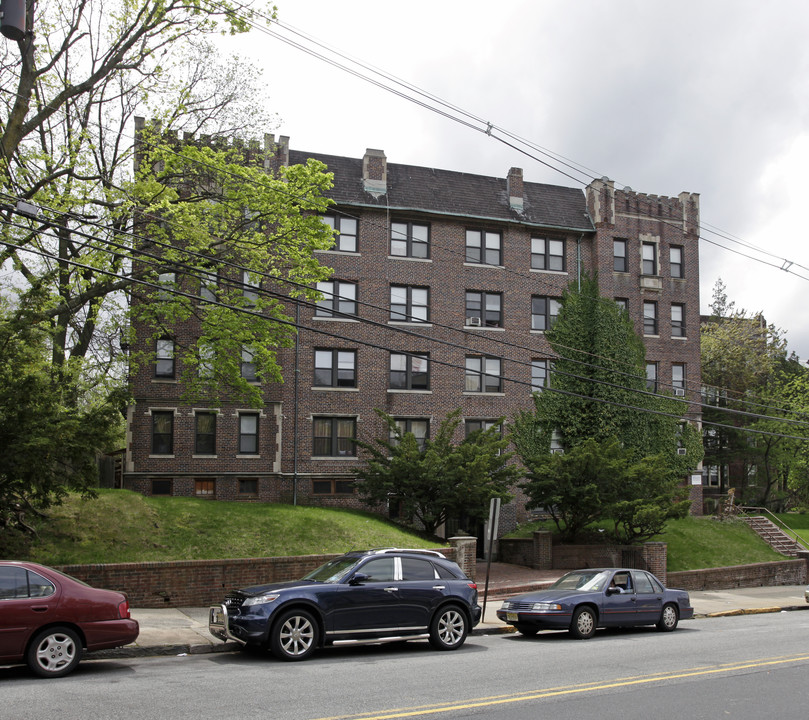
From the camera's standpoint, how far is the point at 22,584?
10984 mm

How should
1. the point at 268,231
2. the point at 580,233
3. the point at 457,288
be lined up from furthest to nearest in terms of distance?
the point at 580,233 < the point at 457,288 < the point at 268,231

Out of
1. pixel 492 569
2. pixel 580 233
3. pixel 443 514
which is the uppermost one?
pixel 580 233

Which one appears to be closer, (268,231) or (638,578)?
(638,578)

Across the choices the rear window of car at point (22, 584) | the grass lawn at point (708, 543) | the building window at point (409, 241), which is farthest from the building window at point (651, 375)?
the rear window of car at point (22, 584)

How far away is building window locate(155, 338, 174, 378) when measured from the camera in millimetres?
30328

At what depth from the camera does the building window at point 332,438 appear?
3203 centimetres

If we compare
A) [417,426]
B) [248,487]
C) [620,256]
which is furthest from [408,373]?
[620,256]

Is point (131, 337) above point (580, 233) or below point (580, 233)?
below

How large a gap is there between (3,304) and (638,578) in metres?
18.5

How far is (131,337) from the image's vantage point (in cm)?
2530

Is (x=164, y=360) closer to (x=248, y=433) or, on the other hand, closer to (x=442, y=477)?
(x=248, y=433)

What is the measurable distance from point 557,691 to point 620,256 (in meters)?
29.8

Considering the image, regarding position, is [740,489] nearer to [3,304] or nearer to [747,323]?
[747,323]

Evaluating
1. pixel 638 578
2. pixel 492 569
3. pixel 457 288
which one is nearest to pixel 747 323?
pixel 457 288
